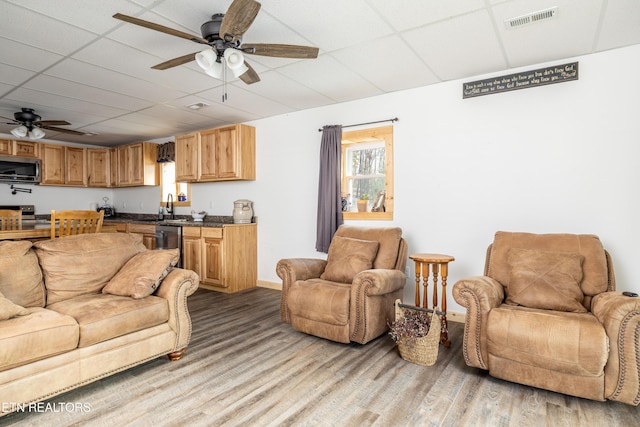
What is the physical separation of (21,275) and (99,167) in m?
5.52

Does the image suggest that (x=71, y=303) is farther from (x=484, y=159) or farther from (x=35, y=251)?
(x=484, y=159)

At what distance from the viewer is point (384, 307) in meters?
3.13

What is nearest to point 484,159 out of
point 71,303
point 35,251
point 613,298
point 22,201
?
point 613,298

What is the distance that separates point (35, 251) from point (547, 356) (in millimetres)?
3672

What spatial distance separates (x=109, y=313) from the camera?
2.36m

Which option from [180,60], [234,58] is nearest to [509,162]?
[234,58]

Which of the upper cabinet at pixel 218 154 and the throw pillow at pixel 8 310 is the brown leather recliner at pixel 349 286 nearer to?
the throw pillow at pixel 8 310

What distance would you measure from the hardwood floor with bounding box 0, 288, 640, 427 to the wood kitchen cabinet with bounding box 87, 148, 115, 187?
5.70m

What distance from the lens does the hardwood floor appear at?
197 cm

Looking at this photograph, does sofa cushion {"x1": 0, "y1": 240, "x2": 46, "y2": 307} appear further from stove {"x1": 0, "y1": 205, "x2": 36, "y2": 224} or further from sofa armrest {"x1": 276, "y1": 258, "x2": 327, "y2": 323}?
stove {"x1": 0, "y1": 205, "x2": 36, "y2": 224}

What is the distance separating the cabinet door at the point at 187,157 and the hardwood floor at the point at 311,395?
3.41 metres

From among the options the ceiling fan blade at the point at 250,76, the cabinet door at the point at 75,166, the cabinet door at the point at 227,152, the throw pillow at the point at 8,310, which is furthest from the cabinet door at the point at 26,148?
the ceiling fan blade at the point at 250,76

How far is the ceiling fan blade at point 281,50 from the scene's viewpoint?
2387 mm

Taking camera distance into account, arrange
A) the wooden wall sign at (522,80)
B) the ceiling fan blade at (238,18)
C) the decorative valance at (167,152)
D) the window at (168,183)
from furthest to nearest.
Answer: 1. the window at (168,183)
2. the decorative valance at (167,152)
3. the wooden wall sign at (522,80)
4. the ceiling fan blade at (238,18)
